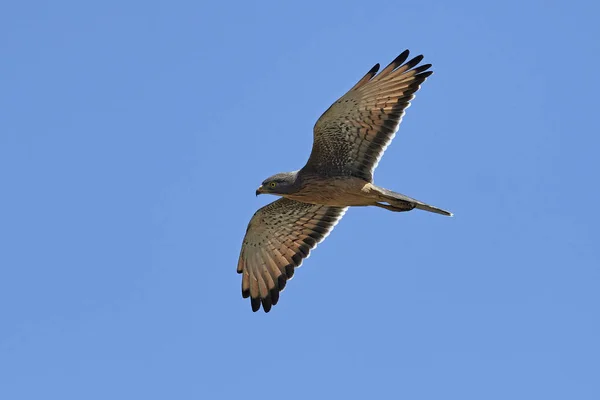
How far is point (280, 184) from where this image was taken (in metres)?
15.3

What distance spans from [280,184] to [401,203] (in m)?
1.75

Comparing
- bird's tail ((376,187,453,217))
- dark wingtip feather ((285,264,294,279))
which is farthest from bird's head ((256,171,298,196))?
dark wingtip feather ((285,264,294,279))

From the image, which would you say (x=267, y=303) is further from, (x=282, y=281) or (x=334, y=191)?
(x=334, y=191)

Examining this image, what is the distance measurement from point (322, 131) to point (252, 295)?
305 centimetres

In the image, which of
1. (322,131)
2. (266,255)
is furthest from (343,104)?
(266,255)

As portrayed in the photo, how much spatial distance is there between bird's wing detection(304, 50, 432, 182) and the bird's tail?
0.47 m

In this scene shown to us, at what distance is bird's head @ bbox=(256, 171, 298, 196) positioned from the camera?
1534 cm

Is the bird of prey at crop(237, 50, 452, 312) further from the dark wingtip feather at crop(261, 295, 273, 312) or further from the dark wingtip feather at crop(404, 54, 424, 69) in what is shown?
the dark wingtip feather at crop(261, 295, 273, 312)

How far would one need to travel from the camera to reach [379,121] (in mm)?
15328

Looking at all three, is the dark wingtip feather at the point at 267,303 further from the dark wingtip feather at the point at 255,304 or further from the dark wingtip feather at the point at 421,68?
the dark wingtip feather at the point at 421,68

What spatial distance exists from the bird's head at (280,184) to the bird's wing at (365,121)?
0.31m

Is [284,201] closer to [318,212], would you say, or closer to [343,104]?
[318,212]

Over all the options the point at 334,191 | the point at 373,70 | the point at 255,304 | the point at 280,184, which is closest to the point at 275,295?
the point at 255,304

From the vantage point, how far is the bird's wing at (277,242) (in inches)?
659
